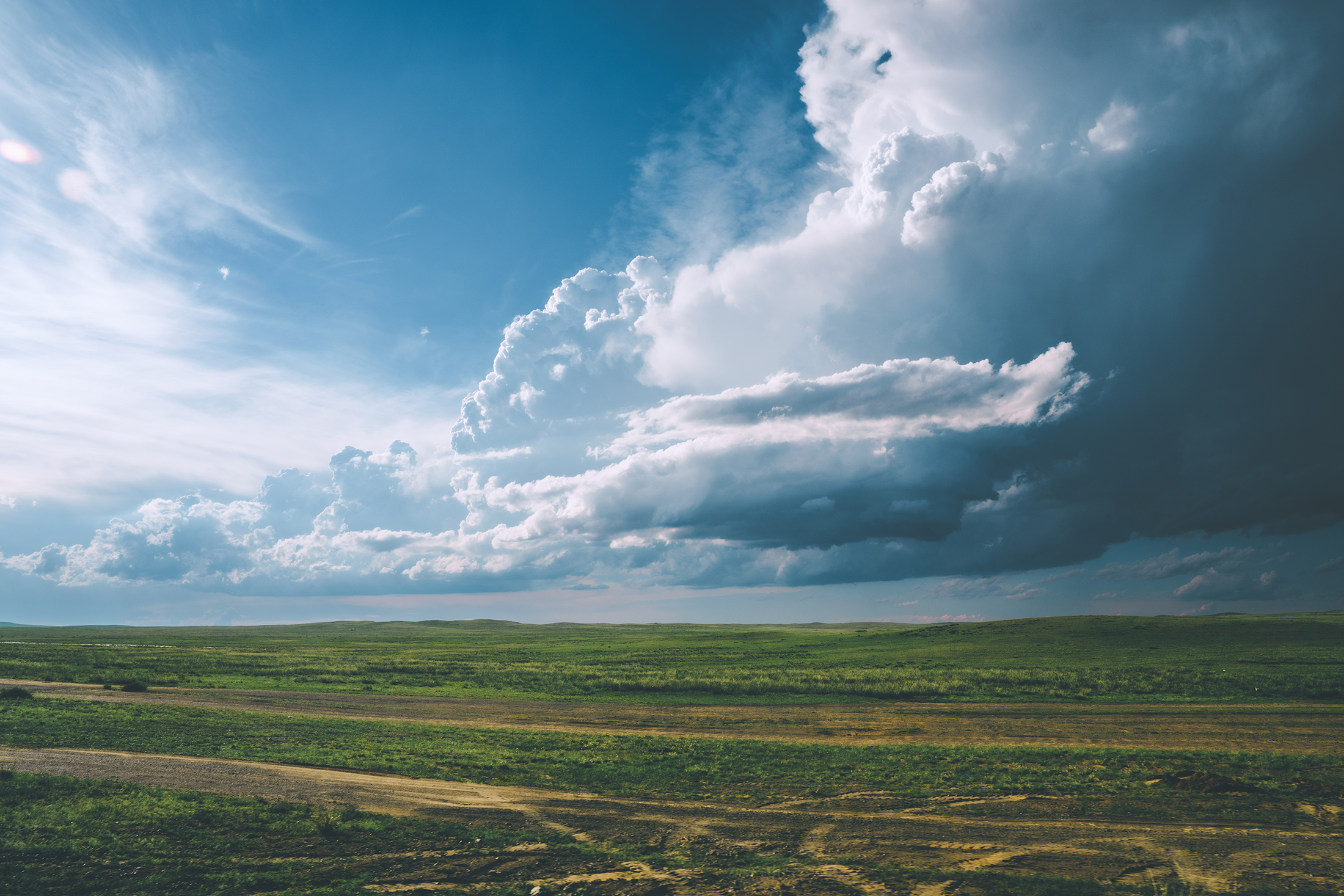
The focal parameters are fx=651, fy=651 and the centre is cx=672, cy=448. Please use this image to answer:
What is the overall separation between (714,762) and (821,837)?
26.8 feet

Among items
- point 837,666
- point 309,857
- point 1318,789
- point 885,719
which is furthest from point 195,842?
point 837,666

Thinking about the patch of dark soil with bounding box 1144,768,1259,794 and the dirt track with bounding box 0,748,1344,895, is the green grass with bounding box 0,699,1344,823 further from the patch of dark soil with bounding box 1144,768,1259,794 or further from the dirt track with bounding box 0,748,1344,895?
the dirt track with bounding box 0,748,1344,895

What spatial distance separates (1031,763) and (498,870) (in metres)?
18.2

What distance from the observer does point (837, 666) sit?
6225cm

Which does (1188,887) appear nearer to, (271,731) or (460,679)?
(271,731)

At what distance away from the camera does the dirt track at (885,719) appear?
2641 centimetres

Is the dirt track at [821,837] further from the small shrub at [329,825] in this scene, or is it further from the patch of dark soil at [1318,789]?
the patch of dark soil at [1318,789]

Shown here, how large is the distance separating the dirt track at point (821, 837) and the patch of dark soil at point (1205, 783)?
314cm

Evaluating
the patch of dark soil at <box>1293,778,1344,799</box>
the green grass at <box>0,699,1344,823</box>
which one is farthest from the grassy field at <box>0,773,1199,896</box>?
the patch of dark soil at <box>1293,778,1344,799</box>

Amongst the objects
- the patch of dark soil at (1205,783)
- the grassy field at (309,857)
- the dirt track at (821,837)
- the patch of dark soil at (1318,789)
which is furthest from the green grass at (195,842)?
the patch of dark soil at (1318,789)

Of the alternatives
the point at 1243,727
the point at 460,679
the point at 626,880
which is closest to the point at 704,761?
the point at 626,880

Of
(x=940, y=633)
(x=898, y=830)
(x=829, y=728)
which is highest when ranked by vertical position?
(x=898, y=830)

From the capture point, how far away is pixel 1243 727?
28.1 metres

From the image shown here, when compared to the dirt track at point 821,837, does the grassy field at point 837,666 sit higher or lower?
lower
